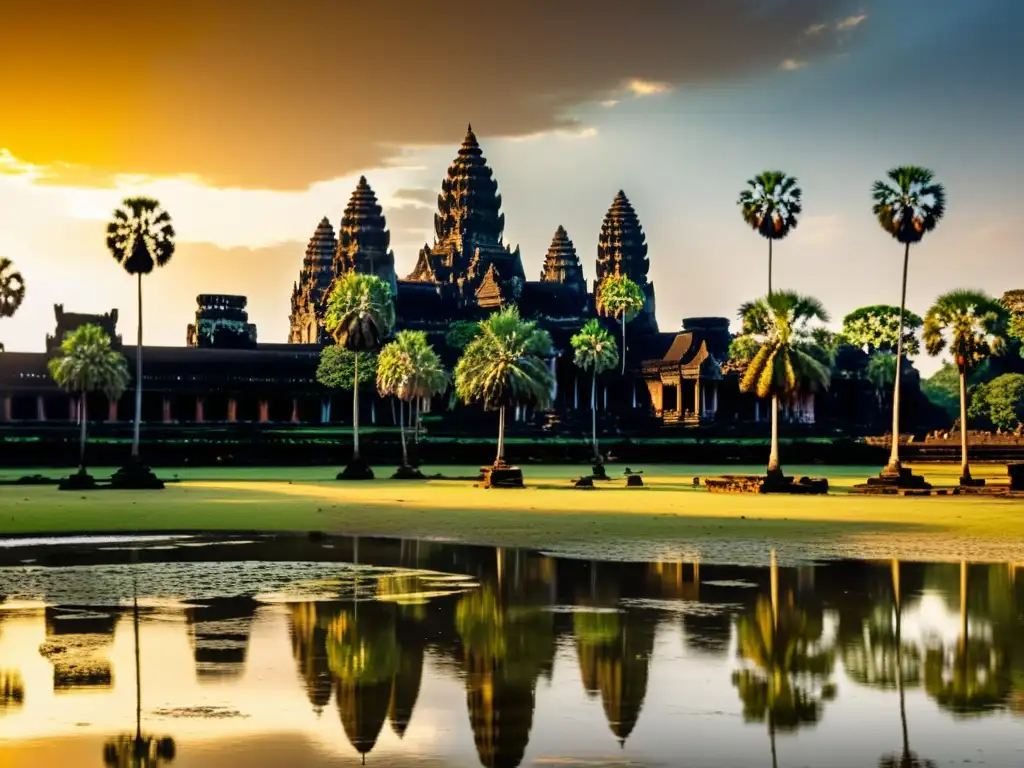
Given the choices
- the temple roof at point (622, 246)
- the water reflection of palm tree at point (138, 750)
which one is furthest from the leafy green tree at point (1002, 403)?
the water reflection of palm tree at point (138, 750)

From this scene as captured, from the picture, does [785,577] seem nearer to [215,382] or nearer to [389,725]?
[389,725]

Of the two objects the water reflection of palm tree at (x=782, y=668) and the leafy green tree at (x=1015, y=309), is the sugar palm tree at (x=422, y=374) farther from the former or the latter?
the leafy green tree at (x=1015, y=309)

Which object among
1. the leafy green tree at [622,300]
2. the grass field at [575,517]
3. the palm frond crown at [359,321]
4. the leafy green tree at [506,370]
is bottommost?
the grass field at [575,517]

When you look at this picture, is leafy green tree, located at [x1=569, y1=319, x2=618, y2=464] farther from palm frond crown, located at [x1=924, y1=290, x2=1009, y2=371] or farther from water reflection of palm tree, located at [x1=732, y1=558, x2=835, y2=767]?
water reflection of palm tree, located at [x1=732, y1=558, x2=835, y2=767]

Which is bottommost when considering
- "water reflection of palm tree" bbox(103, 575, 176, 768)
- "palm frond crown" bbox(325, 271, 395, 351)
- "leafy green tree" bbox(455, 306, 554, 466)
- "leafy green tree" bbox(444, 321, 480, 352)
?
"water reflection of palm tree" bbox(103, 575, 176, 768)

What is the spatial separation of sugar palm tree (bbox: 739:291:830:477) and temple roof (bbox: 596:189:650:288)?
9839cm

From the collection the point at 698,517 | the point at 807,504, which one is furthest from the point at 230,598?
the point at 807,504

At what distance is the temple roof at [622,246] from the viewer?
15100 cm

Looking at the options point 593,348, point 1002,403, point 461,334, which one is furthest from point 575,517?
point 461,334

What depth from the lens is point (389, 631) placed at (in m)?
18.1

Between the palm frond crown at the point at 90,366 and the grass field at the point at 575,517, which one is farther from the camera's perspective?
the palm frond crown at the point at 90,366

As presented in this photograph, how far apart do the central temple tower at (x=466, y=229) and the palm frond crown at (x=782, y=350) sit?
260 ft

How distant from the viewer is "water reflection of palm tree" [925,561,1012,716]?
46.6 feet

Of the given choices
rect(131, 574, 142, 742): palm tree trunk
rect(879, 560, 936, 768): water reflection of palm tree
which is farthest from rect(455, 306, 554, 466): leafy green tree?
rect(131, 574, 142, 742): palm tree trunk
